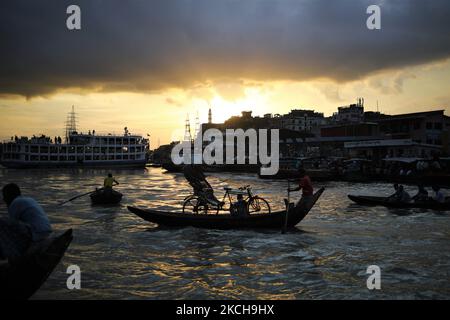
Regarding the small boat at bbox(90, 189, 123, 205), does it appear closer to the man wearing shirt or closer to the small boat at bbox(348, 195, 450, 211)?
the small boat at bbox(348, 195, 450, 211)

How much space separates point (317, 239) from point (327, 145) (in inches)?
1923

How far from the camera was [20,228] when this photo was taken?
5.89 meters

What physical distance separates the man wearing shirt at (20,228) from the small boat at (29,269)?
5.5 inches

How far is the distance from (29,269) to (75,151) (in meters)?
79.7

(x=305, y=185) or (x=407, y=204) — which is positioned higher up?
(x=305, y=185)

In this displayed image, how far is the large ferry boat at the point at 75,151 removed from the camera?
7762cm

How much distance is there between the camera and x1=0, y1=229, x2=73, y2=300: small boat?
578 centimetres

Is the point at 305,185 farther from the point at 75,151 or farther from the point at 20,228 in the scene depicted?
the point at 75,151

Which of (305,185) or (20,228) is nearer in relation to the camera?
(20,228)

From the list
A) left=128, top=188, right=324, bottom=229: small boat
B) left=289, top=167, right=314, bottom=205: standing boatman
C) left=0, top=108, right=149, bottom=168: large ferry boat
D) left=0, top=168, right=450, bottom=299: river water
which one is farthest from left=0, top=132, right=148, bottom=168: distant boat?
left=289, top=167, right=314, bottom=205: standing boatman

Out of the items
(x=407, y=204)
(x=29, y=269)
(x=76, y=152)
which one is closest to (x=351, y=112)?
(x=76, y=152)

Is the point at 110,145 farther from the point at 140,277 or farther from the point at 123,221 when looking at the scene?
the point at 140,277

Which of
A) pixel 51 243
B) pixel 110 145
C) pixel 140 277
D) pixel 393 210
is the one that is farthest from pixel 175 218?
pixel 110 145

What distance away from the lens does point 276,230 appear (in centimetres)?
1371
